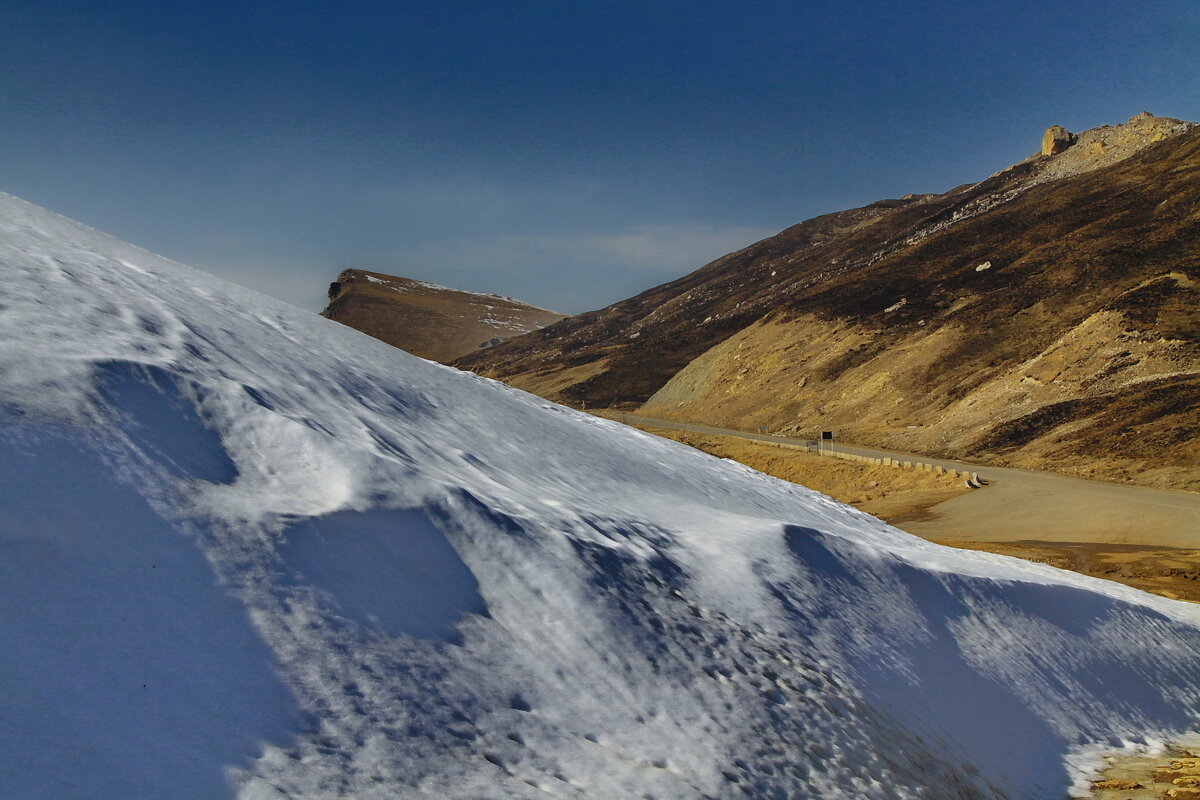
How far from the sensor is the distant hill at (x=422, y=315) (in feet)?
434

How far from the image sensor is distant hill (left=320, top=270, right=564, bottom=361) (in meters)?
132

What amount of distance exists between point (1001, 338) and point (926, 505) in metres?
21.7

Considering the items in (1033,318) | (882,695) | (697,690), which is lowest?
(882,695)

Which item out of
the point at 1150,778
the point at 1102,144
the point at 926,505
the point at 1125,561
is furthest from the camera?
the point at 1102,144

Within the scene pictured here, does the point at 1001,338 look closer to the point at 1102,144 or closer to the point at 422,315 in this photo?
the point at 1102,144

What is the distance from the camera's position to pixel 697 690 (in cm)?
403

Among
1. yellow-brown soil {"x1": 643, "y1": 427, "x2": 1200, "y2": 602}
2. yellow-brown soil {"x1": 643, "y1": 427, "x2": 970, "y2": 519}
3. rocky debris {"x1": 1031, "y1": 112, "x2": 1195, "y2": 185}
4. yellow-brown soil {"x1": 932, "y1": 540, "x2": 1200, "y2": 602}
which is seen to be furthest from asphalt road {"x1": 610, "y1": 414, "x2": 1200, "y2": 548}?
rocky debris {"x1": 1031, "y1": 112, "x2": 1195, "y2": 185}

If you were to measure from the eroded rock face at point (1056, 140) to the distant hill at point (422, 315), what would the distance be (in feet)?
262

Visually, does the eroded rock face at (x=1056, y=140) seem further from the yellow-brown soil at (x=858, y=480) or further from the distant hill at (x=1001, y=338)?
the yellow-brown soil at (x=858, y=480)

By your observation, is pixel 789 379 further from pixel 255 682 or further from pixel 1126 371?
pixel 255 682

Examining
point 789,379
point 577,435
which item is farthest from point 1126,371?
point 577,435

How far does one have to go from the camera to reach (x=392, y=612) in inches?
137

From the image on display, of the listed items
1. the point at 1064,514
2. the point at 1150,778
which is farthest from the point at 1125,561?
the point at 1150,778

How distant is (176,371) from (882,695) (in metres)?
4.46
